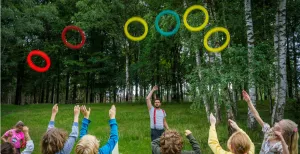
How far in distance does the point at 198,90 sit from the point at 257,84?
6.79 feet

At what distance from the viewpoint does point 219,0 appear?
1499 centimetres

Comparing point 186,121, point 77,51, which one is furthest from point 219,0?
point 77,51

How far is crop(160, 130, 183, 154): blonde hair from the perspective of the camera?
355 cm

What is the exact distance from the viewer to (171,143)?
3.55 m

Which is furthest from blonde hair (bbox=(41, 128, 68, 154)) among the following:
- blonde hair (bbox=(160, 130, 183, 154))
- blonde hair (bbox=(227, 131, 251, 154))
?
blonde hair (bbox=(227, 131, 251, 154))

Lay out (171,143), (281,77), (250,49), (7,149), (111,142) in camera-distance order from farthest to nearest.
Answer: (281,77) → (250,49) → (111,142) → (171,143) → (7,149)

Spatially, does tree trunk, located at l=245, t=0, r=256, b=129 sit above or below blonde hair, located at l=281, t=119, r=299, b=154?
above

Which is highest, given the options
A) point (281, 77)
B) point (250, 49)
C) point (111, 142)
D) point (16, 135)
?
point (250, 49)

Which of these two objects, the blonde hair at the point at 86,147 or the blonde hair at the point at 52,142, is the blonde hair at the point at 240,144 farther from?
the blonde hair at the point at 52,142

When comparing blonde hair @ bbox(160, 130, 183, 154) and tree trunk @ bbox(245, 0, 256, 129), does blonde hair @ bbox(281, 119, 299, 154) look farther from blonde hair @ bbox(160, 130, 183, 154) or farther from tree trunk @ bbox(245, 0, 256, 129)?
tree trunk @ bbox(245, 0, 256, 129)

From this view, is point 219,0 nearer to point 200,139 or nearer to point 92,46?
point 200,139

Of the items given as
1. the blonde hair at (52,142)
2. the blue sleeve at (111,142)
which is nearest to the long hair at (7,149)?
the blonde hair at (52,142)

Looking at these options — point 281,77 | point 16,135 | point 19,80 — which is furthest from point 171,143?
point 19,80

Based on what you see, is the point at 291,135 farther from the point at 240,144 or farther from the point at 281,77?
the point at 281,77
